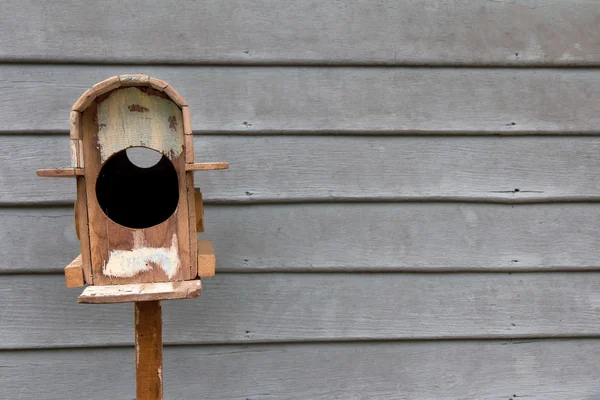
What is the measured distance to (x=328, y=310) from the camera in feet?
5.41

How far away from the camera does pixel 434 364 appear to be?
169cm

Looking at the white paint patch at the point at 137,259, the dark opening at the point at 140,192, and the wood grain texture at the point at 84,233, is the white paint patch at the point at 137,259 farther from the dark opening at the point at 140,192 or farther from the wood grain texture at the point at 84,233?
the dark opening at the point at 140,192

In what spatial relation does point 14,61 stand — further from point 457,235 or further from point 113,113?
point 457,235

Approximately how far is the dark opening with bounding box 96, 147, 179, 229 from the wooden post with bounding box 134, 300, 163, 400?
0.27m

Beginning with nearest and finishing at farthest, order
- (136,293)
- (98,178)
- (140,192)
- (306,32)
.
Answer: (136,293) < (98,178) < (140,192) < (306,32)

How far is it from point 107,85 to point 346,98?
0.76 meters

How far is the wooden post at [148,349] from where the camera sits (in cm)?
123

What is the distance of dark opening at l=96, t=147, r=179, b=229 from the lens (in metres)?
1.37

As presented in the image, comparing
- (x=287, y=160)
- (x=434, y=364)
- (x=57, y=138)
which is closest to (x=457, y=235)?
(x=434, y=364)

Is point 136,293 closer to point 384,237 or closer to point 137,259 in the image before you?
point 137,259

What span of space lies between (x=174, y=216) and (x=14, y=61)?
81 centimetres

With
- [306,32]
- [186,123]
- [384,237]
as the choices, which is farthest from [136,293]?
[306,32]

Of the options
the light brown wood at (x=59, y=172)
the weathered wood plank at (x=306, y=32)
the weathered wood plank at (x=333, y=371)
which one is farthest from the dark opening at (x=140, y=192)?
the weathered wood plank at (x=333, y=371)

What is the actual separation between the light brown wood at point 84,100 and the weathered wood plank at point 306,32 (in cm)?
49
